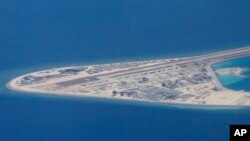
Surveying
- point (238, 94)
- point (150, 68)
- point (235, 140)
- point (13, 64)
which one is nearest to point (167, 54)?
point (150, 68)

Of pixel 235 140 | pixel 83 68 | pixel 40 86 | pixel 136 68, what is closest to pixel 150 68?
pixel 136 68

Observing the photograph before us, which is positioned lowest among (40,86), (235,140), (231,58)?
(235,140)

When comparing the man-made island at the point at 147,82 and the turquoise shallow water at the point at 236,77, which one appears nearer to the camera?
the man-made island at the point at 147,82

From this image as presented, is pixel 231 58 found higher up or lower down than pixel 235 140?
higher up

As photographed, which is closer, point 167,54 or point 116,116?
point 116,116

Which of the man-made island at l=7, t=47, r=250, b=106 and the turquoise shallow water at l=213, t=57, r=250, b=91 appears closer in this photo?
the man-made island at l=7, t=47, r=250, b=106

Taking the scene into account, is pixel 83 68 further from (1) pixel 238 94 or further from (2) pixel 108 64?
(1) pixel 238 94

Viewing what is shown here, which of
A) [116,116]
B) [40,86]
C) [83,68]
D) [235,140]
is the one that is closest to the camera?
[235,140]

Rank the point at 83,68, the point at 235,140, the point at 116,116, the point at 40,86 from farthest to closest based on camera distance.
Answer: the point at 83,68 → the point at 40,86 → the point at 116,116 → the point at 235,140
